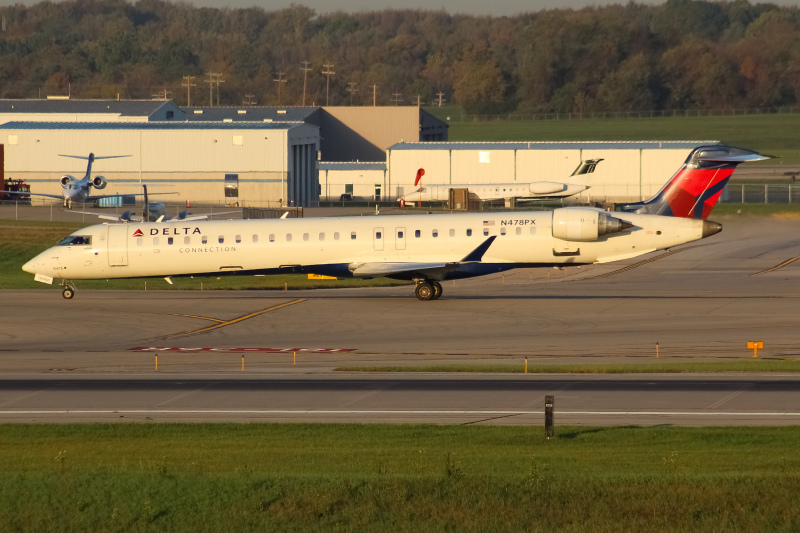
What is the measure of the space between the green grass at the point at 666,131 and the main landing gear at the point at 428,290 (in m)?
109

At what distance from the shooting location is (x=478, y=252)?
39062mm

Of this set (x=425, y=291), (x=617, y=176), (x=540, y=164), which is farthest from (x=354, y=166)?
(x=425, y=291)

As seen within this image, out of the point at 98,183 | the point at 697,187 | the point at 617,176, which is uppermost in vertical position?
the point at 617,176

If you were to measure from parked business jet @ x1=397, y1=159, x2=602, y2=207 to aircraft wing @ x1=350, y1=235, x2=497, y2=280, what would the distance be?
152 feet

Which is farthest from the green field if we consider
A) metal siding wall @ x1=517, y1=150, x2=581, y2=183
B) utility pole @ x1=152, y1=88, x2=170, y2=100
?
metal siding wall @ x1=517, y1=150, x2=581, y2=183

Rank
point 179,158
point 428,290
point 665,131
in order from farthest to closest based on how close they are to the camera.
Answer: point 665,131
point 179,158
point 428,290

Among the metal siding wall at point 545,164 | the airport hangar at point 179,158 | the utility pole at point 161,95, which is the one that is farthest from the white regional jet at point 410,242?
the utility pole at point 161,95

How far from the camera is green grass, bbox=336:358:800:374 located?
26.1m

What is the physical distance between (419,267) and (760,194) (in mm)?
64607

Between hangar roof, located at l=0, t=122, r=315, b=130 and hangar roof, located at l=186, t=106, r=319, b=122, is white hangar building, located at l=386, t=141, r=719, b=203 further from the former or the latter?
hangar roof, located at l=186, t=106, r=319, b=122

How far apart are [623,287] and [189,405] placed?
88.3ft

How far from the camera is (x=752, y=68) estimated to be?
170 meters

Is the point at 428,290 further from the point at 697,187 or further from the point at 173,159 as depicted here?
the point at 173,159

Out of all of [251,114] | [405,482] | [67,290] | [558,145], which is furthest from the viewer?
[251,114]
